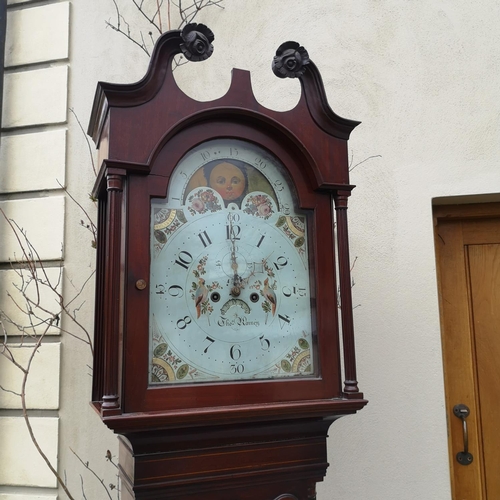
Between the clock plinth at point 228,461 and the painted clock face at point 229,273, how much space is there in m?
0.13

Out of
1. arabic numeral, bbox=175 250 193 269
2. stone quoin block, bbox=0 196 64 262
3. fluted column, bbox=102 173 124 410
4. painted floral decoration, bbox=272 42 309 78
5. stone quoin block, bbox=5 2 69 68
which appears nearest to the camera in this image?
fluted column, bbox=102 173 124 410

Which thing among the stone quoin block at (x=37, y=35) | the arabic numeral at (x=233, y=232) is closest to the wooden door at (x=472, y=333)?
the arabic numeral at (x=233, y=232)

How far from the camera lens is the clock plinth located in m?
1.07

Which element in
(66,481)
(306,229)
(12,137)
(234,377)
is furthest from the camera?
(12,137)

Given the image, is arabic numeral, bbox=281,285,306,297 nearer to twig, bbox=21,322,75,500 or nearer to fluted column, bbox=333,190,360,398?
fluted column, bbox=333,190,360,398

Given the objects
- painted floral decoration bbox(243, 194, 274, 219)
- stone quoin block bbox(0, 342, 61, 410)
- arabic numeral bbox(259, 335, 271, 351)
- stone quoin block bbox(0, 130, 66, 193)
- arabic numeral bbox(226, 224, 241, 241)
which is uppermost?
stone quoin block bbox(0, 130, 66, 193)

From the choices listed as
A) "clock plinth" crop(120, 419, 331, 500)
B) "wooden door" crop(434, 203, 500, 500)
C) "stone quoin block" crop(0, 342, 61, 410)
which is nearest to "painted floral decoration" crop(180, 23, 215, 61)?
"clock plinth" crop(120, 419, 331, 500)

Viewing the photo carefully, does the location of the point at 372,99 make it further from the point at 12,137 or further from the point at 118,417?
the point at 118,417

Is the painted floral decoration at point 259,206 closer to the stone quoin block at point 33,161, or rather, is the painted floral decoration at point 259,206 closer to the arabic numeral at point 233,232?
the arabic numeral at point 233,232

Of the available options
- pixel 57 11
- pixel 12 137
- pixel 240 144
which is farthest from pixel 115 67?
pixel 240 144

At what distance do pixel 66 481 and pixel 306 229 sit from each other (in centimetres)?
121

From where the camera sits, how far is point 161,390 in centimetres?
104

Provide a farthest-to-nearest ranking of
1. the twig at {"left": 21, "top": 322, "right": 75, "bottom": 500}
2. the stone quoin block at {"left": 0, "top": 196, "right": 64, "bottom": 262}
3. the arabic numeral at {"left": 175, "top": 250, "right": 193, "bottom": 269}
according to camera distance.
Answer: the stone quoin block at {"left": 0, "top": 196, "right": 64, "bottom": 262}
the twig at {"left": 21, "top": 322, "right": 75, "bottom": 500}
the arabic numeral at {"left": 175, "top": 250, "right": 193, "bottom": 269}

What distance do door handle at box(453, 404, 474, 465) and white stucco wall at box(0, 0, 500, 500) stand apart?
17 centimetres
